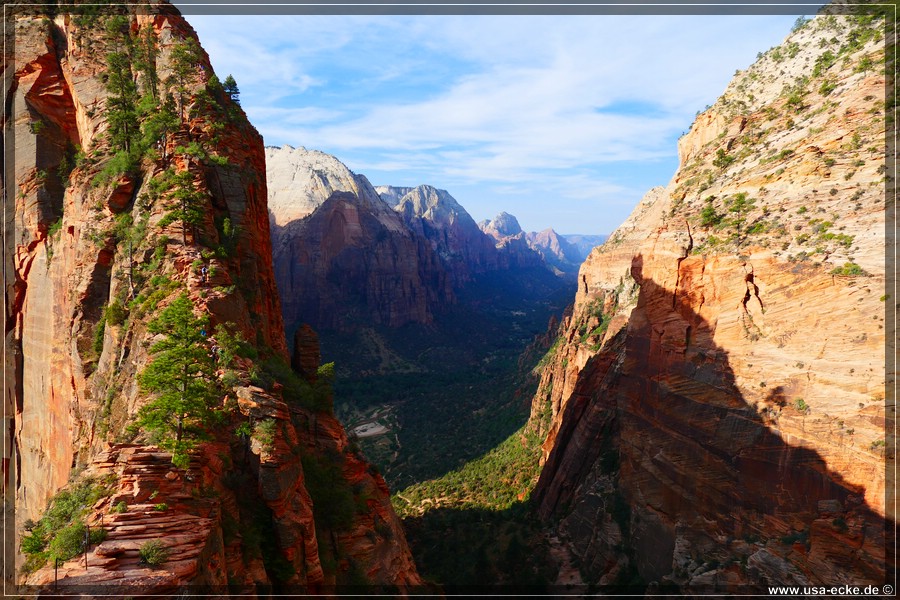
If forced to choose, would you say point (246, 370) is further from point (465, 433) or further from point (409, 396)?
point (409, 396)

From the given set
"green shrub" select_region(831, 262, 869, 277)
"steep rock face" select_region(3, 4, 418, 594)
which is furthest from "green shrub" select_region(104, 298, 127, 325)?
"green shrub" select_region(831, 262, 869, 277)

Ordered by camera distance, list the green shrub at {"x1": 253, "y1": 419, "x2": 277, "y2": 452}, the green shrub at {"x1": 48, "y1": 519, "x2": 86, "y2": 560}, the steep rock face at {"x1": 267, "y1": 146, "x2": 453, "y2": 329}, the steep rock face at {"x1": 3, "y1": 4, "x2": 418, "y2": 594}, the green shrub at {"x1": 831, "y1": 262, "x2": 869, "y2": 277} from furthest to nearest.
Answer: the steep rock face at {"x1": 267, "y1": 146, "x2": 453, "y2": 329}, the green shrub at {"x1": 831, "y1": 262, "x2": 869, "y2": 277}, the green shrub at {"x1": 253, "y1": 419, "x2": 277, "y2": 452}, the steep rock face at {"x1": 3, "y1": 4, "x2": 418, "y2": 594}, the green shrub at {"x1": 48, "y1": 519, "x2": 86, "y2": 560}

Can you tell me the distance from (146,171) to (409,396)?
4091 inches

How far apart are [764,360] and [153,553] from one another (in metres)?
32.0

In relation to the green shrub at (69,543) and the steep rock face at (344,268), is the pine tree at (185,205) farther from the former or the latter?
the steep rock face at (344,268)

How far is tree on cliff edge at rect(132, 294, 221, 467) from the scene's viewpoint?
15.9 meters

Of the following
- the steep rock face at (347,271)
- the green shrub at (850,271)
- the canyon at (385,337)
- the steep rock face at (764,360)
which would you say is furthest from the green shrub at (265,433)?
the steep rock face at (347,271)

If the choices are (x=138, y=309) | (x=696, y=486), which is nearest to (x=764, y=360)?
(x=696, y=486)

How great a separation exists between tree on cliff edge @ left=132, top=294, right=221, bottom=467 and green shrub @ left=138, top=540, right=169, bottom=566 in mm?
2796

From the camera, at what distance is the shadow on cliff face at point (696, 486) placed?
24141 millimetres

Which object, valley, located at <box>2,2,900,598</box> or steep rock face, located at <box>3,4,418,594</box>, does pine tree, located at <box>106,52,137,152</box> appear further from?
steep rock face, located at <box>3,4,418,594</box>

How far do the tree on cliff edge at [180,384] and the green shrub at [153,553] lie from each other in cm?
280

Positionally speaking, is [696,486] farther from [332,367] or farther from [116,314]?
[116,314]

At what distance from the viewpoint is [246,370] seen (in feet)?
68.0
